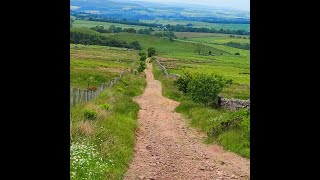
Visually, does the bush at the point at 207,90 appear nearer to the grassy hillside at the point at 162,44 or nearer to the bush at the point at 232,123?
the bush at the point at 232,123

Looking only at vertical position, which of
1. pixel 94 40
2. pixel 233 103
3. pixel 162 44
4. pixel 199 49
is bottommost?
pixel 233 103

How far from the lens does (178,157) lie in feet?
39.7

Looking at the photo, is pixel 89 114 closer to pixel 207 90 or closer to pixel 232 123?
pixel 232 123

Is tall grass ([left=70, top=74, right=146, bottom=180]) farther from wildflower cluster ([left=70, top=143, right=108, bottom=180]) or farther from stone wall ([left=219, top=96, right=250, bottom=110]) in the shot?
stone wall ([left=219, top=96, right=250, bottom=110])

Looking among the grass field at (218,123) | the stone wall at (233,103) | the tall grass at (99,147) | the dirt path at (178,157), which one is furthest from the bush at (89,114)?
the stone wall at (233,103)

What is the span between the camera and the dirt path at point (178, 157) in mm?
10148

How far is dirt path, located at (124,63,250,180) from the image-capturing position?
1015cm

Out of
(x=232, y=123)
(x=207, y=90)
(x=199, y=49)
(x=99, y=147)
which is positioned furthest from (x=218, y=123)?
(x=199, y=49)
